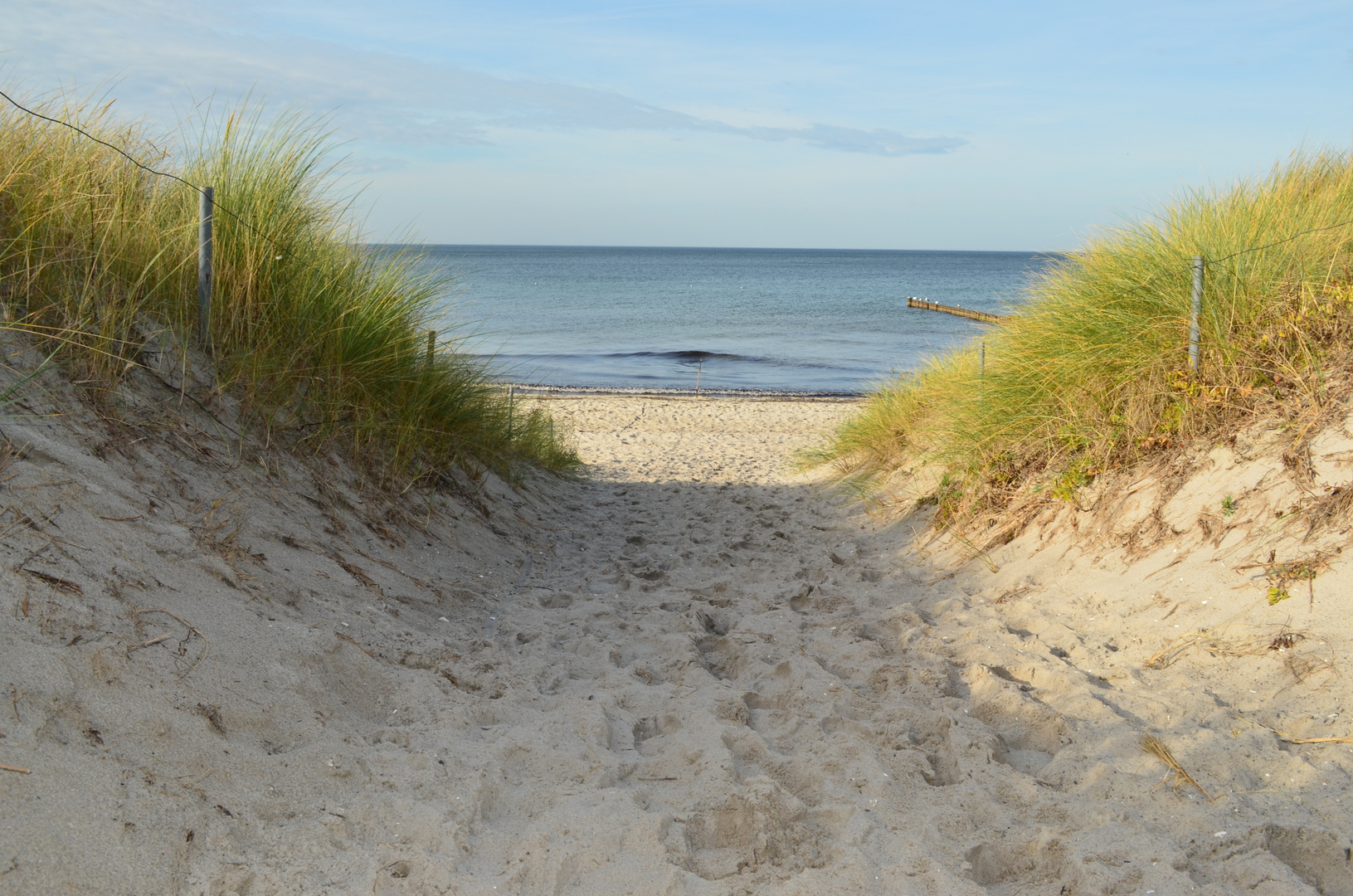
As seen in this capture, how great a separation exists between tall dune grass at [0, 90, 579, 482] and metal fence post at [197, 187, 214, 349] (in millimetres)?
60

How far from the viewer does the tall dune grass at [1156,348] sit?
437 cm

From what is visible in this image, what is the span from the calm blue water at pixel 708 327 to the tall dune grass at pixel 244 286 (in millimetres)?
692

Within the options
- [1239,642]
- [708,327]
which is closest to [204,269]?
[1239,642]

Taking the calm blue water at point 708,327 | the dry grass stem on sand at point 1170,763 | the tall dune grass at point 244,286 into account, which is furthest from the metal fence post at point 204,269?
the dry grass stem on sand at point 1170,763

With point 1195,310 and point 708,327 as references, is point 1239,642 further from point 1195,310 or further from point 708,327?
point 708,327

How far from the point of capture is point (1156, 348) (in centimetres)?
471

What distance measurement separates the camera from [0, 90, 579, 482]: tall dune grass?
3646 millimetres

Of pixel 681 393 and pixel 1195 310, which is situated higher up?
pixel 1195 310

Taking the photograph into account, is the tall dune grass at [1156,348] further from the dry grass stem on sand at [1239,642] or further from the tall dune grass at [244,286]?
the tall dune grass at [244,286]

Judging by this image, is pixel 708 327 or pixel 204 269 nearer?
pixel 204 269

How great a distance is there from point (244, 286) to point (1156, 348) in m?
4.75

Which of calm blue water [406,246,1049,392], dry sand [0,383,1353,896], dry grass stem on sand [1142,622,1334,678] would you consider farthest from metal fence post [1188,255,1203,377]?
dry grass stem on sand [1142,622,1334,678]

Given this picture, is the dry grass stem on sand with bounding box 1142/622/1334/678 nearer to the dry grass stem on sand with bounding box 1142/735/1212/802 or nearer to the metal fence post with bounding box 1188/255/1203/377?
the dry grass stem on sand with bounding box 1142/735/1212/802

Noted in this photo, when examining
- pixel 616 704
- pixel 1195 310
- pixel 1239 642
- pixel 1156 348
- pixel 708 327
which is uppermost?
pixel 708 327
